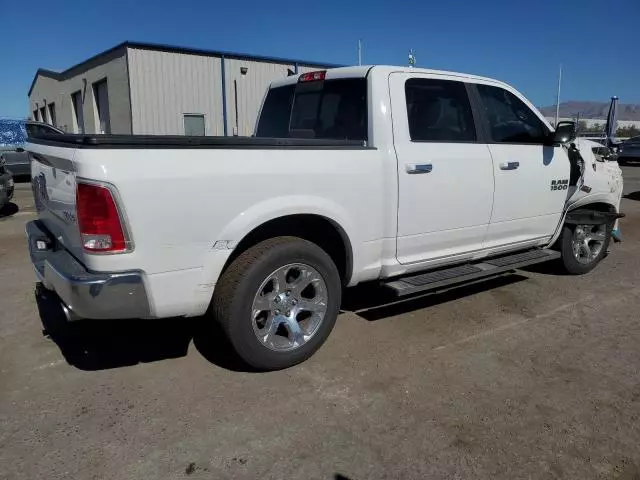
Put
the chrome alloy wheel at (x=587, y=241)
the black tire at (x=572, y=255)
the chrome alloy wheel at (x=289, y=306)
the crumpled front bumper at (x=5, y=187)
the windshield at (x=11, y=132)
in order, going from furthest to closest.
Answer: the windshield at (x=11, y=132)
the crumpled front bumper at (x=5, y=187)
the chrome alloy wheel at (x=587, y=241)
the black tire at (x=572, y=255)
the chrome alloy wheel at (x=289, y=306)

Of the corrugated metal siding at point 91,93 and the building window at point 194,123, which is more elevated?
the corrugated metal siding at point 91,93

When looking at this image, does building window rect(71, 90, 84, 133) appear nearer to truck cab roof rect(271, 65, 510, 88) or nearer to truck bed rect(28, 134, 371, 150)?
truck cab roof rect(271, 65, 510, 88)

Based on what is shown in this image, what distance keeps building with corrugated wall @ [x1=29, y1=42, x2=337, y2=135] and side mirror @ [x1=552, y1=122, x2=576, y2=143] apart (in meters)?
16.9

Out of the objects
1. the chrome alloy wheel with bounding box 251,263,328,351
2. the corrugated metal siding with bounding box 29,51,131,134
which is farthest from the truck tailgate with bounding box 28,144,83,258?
the corrugated metal siding with bounding box 29,51,131,134

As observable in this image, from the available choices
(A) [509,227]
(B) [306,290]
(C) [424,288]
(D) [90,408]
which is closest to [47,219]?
(D) [90,408]

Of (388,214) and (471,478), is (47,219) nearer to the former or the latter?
(388,214)

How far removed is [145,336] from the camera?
4109mm

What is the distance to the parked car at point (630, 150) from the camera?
2283cm

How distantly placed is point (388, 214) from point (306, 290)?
80 cm

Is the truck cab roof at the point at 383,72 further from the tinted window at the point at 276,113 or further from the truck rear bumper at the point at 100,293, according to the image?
the truck rear bumper at the point at 100,293

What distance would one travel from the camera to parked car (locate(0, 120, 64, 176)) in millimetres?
4582

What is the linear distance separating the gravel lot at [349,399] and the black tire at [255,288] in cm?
14

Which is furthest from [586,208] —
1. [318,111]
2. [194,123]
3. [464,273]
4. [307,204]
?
[194,123]

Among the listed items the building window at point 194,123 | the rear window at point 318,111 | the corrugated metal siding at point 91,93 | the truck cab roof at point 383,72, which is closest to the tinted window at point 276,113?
the rear window at point 318,111
